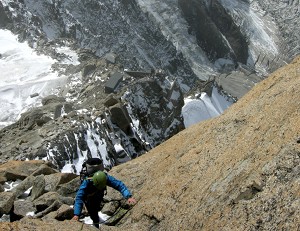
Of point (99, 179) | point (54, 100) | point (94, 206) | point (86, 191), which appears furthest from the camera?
point (54, 100)

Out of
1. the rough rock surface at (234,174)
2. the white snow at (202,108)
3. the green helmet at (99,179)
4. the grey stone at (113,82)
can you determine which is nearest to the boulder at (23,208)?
the rough rock surface at (234,174)

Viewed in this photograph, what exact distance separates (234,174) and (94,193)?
3.15m

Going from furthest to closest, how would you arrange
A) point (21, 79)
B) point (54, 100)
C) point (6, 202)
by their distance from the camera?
point (21, 79), point (54, 100), point (6, 202)

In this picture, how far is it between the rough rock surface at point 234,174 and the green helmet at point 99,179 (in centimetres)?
94

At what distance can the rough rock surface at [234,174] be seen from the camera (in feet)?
25.0

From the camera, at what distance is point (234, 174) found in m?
8.76

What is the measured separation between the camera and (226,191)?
8.58 meters

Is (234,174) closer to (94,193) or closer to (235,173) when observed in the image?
(235,173)

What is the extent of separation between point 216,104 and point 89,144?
33358mm

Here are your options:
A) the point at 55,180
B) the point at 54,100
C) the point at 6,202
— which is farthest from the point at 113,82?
the point at 6,202

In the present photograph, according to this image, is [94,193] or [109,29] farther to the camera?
[109,29]

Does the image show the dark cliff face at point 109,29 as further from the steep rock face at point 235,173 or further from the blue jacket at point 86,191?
the blue jacket at point 86,191

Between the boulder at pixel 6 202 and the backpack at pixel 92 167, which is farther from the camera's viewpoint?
the boulder at pixel 6 202

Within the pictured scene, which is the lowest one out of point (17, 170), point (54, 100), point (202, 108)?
point (202, 108)
